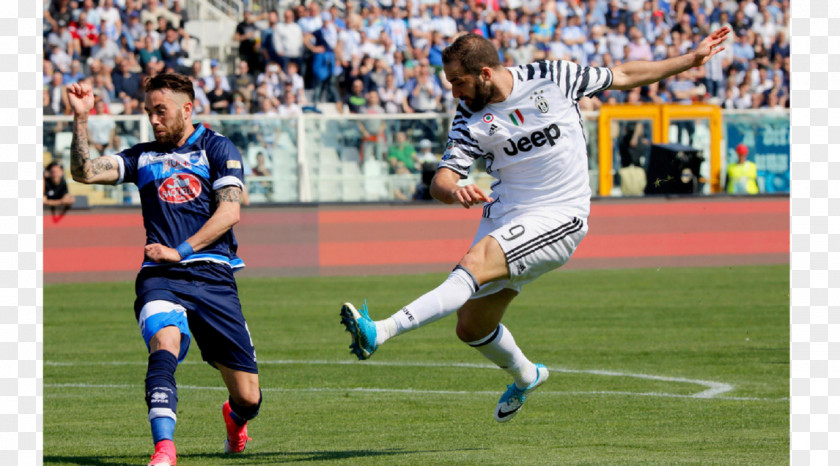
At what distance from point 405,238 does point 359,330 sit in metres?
16.7

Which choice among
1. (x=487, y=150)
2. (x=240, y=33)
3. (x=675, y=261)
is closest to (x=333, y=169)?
(x=240, y=33)

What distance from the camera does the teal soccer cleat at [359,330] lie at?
7152 mm

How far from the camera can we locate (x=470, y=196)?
291 inches

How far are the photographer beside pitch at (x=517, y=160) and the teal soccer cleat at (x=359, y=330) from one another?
23.8 inches

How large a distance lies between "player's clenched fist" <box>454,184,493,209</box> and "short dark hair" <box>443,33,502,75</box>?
2.89 feet

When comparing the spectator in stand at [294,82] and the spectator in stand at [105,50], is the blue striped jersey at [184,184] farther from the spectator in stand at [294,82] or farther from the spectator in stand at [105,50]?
the spectator in stand at [105,50]

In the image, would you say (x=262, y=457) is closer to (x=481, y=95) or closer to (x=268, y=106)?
(x=481, y=95)

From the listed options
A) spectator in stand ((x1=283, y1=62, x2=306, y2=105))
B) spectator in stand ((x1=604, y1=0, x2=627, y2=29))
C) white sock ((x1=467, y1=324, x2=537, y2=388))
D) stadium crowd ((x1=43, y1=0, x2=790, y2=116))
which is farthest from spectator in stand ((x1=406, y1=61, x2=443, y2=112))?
white sock ((x1=467, y1=324, x2=537, y2=388))

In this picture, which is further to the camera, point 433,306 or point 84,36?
point 84,36

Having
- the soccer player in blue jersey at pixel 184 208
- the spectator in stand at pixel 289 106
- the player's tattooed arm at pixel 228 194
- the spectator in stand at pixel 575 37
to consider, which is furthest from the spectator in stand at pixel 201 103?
the player's tattooed arm at pixel 228 194

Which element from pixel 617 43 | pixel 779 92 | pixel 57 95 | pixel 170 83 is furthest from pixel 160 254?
pixel 779 92

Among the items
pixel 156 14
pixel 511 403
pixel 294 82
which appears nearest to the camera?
pixel 511 403

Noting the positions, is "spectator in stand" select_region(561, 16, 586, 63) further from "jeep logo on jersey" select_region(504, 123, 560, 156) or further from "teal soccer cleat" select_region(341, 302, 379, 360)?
"teal soccer cleat" select_region(341, 302, 379, 360)

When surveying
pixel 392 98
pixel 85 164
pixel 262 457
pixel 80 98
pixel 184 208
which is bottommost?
pixel 262 457
